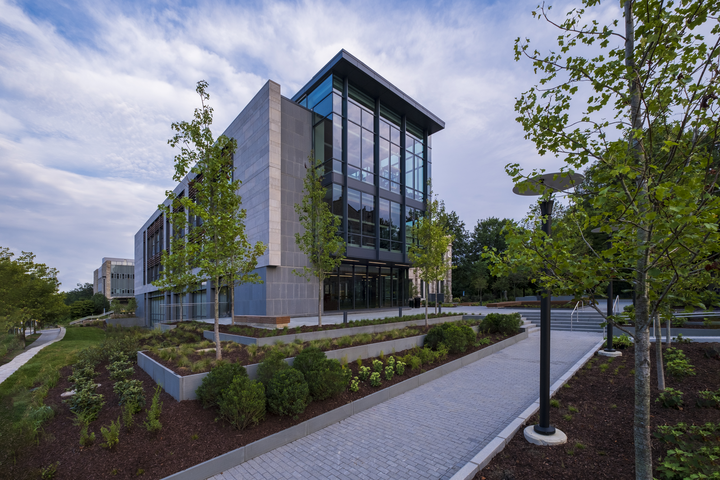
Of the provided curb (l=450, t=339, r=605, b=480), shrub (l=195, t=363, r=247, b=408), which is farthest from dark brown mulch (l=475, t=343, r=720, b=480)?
shrub (l=195, t=363, r=247, b=408)

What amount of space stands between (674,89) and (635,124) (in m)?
0.40

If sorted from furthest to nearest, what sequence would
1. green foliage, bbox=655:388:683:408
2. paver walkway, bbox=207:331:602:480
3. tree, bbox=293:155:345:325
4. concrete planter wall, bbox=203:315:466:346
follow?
tree, bbox=293:155:345:325, concrete planter wall, bbox=203:315:466:346, green foliage, bbox=655:388:683:408, paver walkway, bbox=207:331:602:480

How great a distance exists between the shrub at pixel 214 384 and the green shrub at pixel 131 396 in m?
0.97

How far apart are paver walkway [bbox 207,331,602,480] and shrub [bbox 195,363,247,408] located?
5.02ft

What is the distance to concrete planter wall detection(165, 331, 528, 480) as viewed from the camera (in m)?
4.93

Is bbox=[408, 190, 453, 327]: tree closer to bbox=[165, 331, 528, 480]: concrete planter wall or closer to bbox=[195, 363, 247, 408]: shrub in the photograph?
bbox=[165, 331, 528, 480]: concrete planter wall

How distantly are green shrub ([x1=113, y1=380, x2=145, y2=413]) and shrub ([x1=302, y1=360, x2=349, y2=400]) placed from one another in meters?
3.08

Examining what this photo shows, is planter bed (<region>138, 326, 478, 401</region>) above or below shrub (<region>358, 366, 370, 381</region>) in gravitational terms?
above

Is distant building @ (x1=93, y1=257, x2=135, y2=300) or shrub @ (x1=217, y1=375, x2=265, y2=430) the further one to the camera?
distant building @ (x1=93, y1=257, x2=135, y2=300)

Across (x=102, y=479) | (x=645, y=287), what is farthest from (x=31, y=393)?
(x=645, y=287)

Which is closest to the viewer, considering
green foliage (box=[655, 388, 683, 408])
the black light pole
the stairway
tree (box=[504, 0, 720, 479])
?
tree (box=[504, 0, 720, 479])

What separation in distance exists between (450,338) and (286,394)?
663 cm

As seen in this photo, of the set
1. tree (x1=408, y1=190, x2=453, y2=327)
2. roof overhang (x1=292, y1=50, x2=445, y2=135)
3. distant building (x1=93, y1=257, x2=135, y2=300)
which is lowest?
distant building (x1=93, y1=257, x2=135, y2=300)

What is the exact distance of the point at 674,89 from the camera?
3324 mm
